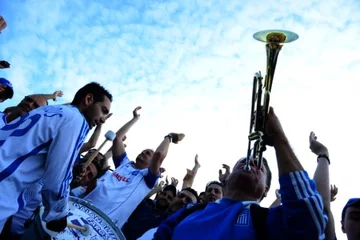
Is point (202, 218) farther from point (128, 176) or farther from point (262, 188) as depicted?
point (128, 176)

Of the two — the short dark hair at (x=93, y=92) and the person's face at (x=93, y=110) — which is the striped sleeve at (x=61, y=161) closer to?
the person's face at (x=93, y=110)

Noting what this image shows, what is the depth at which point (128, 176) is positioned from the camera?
17.1 feet

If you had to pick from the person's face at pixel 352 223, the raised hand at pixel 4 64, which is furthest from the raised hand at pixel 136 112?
the person's face at pixel 352 223

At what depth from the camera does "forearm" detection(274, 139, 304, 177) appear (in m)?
2.00

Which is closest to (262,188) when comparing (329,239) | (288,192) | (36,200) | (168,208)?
(329,239)

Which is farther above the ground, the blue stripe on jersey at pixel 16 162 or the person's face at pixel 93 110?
the person's face at pixel 93 110

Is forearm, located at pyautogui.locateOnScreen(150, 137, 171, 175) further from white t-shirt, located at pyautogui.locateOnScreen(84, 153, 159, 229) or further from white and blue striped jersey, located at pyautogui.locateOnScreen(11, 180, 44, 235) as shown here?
white and blue striped jersey, located at pyautogui.locateOnScreen(11, 180, 44, 235)

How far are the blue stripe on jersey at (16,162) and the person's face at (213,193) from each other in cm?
295

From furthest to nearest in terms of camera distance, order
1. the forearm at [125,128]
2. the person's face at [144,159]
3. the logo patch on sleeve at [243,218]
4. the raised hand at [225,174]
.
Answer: the raised hand at [225,174] → the forearm at [125,128] → the person's face at [144,159] → the logo patch on sleeve at [243,218]

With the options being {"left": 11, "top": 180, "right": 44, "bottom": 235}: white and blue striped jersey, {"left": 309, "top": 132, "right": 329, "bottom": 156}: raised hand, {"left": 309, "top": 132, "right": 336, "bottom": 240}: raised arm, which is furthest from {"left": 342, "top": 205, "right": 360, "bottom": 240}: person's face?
{"left": 11, "top": 180, "right": 44, "bottom": 235}: white and blue striped jersey

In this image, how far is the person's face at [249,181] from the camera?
99.9 inches

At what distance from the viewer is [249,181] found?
2564 millimetres

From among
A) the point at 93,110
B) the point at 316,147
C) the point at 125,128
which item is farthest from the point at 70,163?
the point at 125,128

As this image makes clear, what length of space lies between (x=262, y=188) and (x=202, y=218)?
55cm
